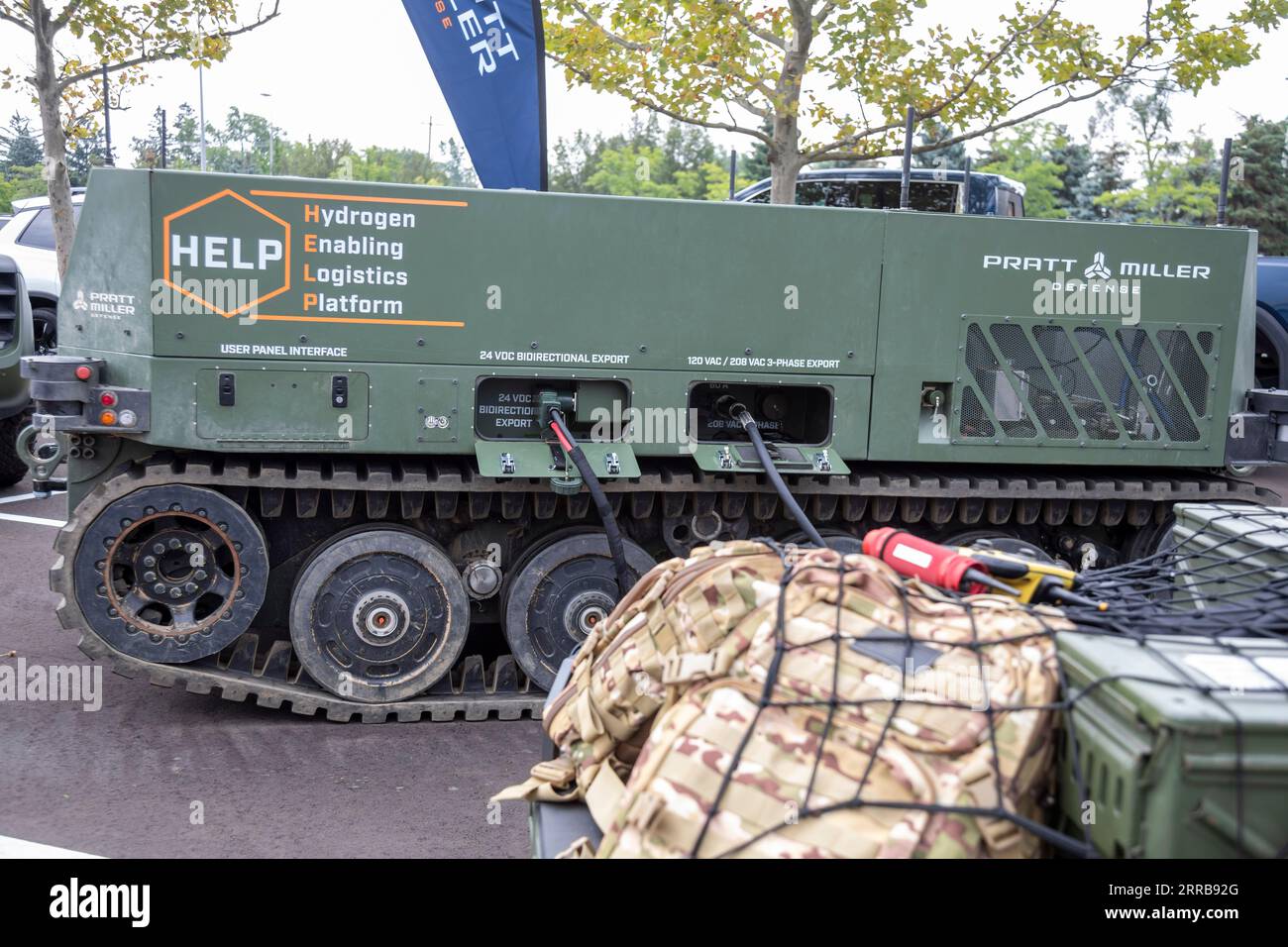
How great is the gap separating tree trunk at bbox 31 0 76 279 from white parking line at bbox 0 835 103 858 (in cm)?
839

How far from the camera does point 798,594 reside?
333 centimetres

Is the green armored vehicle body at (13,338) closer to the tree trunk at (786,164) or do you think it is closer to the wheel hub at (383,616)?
the wheel hub at (383,616)

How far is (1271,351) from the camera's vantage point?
39.3ft

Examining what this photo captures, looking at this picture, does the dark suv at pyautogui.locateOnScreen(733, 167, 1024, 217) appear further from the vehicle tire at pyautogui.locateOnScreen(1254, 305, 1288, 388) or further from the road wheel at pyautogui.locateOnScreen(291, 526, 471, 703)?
the road wheel at pyautogui.locateOnScreen(291, 526, 471, 703)

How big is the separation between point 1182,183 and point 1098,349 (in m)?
28.7

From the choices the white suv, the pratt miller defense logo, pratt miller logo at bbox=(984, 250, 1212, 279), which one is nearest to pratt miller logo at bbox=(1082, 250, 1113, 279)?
pratt miller logo at bbox=(984, 250, 1212, 279)

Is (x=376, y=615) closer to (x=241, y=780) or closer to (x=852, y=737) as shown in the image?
Answer: (x=241, y=780)

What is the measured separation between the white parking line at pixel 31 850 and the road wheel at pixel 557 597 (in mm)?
2458

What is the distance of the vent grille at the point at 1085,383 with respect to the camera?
6.72 metres

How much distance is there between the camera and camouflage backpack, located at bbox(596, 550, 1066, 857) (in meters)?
2.87

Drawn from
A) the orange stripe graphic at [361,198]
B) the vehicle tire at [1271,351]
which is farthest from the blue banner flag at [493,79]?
the vehicle tire at [1271,351]
